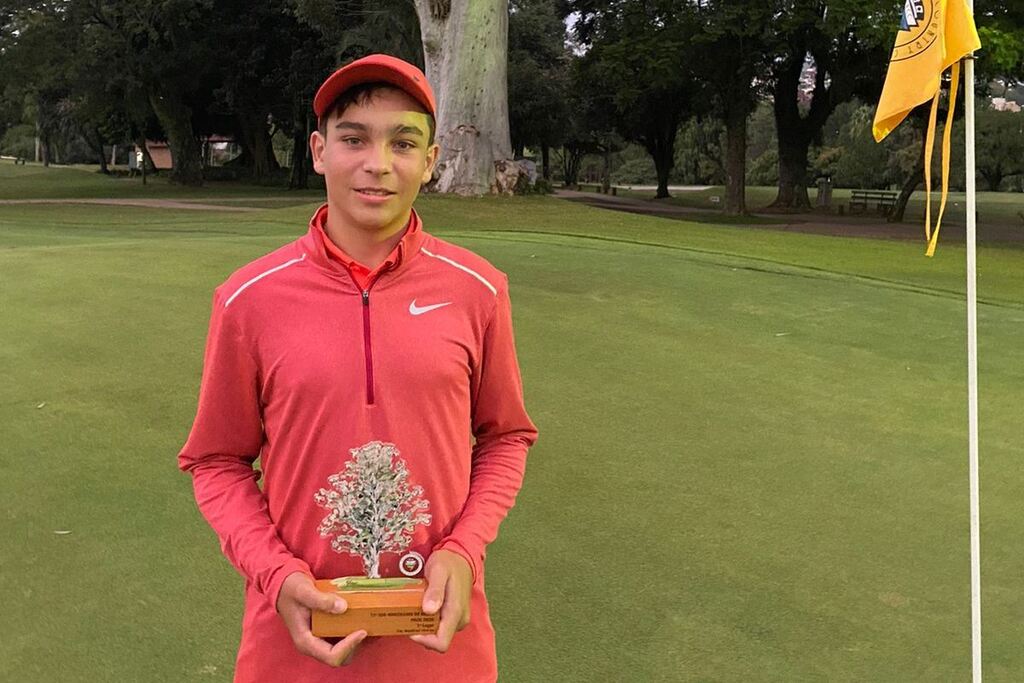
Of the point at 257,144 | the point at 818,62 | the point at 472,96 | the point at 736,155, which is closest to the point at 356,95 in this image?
the point at 472,96

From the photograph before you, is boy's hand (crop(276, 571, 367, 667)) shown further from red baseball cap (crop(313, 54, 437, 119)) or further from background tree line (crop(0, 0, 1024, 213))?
background tree line (crop(0, 0, 1024, 213))

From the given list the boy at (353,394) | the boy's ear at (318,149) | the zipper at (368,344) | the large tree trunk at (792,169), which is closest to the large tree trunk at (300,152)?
the large tree trunk at (792,169)

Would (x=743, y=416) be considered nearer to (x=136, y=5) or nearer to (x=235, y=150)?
(x=136, y=5)

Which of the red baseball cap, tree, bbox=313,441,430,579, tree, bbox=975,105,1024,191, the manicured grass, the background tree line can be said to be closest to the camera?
tree, bbox=313,441,430,579

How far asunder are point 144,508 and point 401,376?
114 inches

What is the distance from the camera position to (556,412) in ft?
19.3

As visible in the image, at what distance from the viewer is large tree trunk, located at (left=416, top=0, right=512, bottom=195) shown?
65.8 ft

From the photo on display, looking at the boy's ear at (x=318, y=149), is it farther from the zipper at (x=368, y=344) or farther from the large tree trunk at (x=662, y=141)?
the large tree trunk at (x=662, y=141)

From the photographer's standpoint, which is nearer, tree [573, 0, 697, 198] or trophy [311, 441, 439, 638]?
trophy [311, 441, 439, 638]

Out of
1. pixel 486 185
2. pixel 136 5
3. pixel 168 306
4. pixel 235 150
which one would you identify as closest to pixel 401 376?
pixel 168 306

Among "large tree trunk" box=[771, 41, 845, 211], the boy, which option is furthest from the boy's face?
"large tree trunk" box=[771, 41, 845, 211]

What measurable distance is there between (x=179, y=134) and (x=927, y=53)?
42.6 metres

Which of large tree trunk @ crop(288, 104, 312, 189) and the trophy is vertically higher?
large tree trunk @ crop(288, 104, 312, 189)

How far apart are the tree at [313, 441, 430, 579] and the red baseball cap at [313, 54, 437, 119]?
0.66 metres
